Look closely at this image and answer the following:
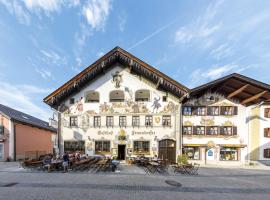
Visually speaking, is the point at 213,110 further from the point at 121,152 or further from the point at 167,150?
the point at 121,152

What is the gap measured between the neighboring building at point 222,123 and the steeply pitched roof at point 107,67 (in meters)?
2.98

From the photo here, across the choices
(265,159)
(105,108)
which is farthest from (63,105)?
(265,159)

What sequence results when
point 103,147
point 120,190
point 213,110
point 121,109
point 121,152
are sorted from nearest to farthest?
point 120,190, point 103,147, point 121,109, point 121,152, point 213,110

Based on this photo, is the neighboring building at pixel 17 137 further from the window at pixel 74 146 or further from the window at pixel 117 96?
the window at pixel 117 96

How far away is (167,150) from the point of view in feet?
62.1

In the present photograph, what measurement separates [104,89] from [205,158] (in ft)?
48.7

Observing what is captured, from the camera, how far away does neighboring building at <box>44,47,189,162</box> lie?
62.2ft

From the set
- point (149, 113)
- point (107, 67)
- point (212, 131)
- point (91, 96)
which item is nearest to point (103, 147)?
point (91, 96)

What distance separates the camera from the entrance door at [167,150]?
18.8 m

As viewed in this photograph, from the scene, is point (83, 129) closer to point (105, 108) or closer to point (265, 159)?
point (105, 108)

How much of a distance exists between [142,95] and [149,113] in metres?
2.47

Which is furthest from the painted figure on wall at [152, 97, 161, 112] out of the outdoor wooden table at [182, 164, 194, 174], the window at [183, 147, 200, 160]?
the outdoor wooden table at [182, 164, 194, 174]

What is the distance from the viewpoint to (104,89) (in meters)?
19.8

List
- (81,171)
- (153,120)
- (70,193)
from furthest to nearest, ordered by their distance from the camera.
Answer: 1. (153,120)
2. (81,171)
3. (70,193)
